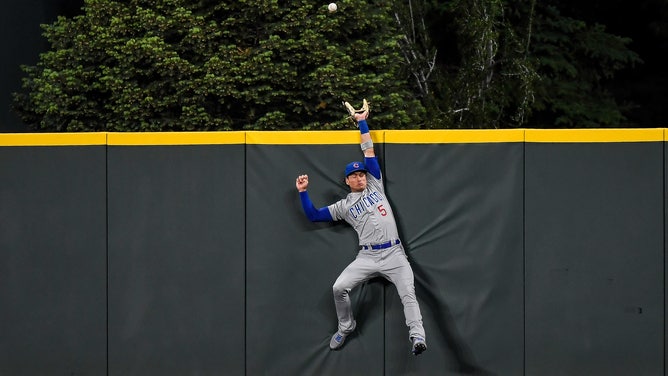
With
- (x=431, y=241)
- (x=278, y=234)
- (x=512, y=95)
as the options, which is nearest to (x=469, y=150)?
(x=431, y=241)

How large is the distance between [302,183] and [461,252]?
5.86 ft

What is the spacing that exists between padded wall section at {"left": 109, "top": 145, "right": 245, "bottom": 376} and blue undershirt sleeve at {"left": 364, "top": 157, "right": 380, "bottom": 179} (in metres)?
1.35

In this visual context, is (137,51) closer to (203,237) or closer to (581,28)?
(203,237)

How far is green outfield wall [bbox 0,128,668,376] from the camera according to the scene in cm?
927

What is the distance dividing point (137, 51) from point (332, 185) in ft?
Result: 16.8

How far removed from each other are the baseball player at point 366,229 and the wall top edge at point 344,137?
1.35 feet

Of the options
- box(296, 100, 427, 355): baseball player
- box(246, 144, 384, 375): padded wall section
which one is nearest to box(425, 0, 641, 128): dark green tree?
box(246, 144, 384, 375): padded wall section

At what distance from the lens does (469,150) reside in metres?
9.37

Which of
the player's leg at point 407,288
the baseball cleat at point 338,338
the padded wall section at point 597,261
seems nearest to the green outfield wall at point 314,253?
the padded wall section at point 597,261

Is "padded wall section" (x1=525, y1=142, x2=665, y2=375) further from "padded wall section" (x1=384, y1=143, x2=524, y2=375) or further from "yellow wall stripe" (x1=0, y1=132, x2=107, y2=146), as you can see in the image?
"yellow wall stripe" (x1=0, y1=132, x2=107, y2=146)

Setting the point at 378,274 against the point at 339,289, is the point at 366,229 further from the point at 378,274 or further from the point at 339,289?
the point at 339,289

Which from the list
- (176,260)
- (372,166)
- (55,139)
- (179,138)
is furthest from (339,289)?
(55,139)

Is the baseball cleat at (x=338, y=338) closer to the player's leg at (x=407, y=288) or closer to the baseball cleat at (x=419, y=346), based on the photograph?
the player's leg at (x=407, y=288)

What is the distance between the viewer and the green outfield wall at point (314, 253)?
927cm
